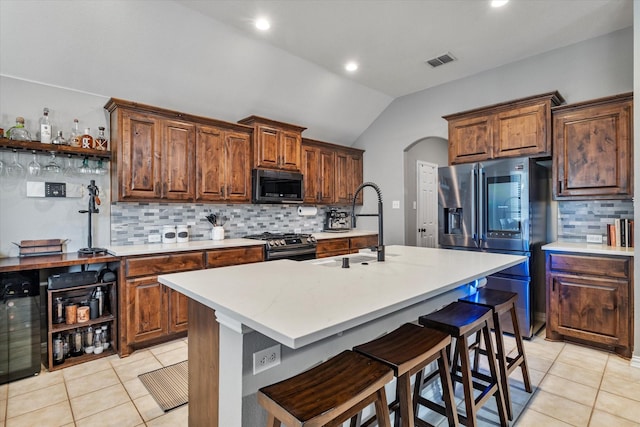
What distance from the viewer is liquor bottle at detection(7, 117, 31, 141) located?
275 cm

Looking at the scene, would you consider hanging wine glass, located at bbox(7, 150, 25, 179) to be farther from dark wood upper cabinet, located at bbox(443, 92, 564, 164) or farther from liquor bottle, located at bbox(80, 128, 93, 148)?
dark wood upper cabinet, located at bbox(443, 92, 564, 164)

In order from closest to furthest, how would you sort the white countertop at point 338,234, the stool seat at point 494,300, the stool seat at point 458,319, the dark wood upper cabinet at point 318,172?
the stool seat at point 458,319 < the stool seat at point 494,300 < the white countertop at point 338,234 < the dark wood upper cabinet at point 318,172

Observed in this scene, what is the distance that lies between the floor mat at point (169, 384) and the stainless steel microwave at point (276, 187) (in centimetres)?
207

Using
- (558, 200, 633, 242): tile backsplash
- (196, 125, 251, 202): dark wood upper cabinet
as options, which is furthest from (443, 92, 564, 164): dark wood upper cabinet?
(196, 125, 251, 202): dark wood upper cabinet

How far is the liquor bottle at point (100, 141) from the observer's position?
3193 millimetres

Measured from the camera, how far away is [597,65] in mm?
3367

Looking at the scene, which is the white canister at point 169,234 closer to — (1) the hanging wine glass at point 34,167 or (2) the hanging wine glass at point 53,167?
(2) the hanging wine glass at point 53,167

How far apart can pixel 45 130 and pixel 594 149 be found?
16.4 feet

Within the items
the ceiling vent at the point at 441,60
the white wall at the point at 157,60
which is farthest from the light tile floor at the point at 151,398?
the ceiling vent at the point at 441,60

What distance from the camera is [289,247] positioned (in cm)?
394

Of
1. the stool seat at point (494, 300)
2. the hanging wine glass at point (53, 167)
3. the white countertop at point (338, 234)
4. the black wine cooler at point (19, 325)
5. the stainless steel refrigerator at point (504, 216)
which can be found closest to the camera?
the stool seat at point (494, 300)

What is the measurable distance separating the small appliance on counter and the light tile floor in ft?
10.1

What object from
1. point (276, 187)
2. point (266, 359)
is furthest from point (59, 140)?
point (266, 359)

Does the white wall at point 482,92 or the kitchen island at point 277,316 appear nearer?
the kitchen island at point 277,316
